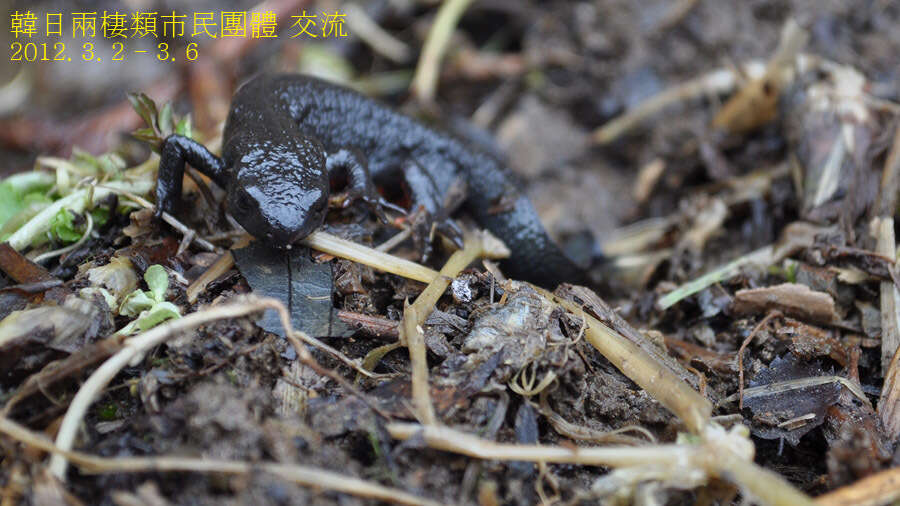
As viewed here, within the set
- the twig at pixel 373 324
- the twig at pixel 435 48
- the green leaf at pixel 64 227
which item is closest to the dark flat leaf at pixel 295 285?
the twig at pixel 373 324

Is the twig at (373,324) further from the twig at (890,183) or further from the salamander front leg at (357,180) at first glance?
the twig at (890,183)

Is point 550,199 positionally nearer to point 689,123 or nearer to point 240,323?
point 689,123

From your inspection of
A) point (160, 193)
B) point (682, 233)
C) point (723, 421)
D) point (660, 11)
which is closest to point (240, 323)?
point (160, 193)

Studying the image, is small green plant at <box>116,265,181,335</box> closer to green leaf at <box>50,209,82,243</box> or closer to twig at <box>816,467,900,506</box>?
green leaf at <box>50,209,82,243</box>

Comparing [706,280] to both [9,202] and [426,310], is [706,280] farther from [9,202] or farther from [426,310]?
[9,202]

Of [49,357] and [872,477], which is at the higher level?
[872,477]

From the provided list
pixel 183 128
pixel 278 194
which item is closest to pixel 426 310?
pixel 278 194

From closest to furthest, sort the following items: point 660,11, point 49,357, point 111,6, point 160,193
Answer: point 49,357 < point 160,193 < point 660,11 < point 111,6
